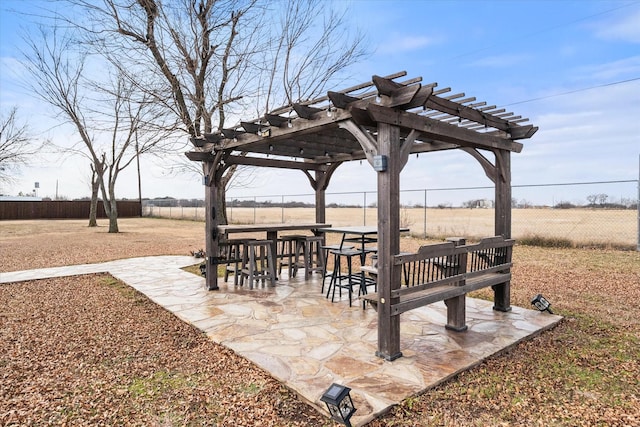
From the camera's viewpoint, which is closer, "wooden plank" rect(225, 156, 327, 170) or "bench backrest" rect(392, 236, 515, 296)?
"bench backrest" rect(392, 236, 515, 296)

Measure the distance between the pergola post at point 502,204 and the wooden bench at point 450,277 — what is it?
6.9 inches

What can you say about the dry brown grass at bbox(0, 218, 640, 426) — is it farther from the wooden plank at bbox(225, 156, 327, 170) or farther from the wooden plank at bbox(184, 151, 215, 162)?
the wooden plank at bbox(225, 156, 327, 170)

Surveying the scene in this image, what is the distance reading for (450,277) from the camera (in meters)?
3.38

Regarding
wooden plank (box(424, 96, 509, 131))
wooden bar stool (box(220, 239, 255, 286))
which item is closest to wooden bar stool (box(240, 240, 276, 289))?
wooden bar stool (box(220, 239, 255, 286))

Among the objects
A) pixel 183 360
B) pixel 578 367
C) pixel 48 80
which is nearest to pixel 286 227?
pixel 183 360

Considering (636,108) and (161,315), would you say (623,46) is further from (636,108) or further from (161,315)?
(161,315)

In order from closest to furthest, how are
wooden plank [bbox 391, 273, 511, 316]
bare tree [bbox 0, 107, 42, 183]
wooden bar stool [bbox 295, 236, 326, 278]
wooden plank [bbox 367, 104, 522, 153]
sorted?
wooden plank [bbox 367, 104, 522, 153] → wooden plank [bbox 391, 273, 511, 316] → wooden bar stool [bbox 295, 236, 326, 278] → bare tree [bbox 0, 107, 42, 183]

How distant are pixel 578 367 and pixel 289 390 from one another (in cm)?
218

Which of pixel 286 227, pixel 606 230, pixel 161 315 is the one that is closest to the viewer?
pixel 161 315

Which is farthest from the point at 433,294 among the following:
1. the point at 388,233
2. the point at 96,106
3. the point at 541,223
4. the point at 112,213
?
the point at 112,213

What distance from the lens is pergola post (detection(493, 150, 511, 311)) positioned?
4129 millimetres

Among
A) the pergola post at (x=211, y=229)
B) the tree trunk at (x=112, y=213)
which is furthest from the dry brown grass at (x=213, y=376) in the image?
the tree trunk at (x=112, y=213)

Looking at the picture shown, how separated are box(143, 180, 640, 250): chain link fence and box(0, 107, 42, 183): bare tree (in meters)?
13.1

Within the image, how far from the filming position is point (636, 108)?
8570 mm
